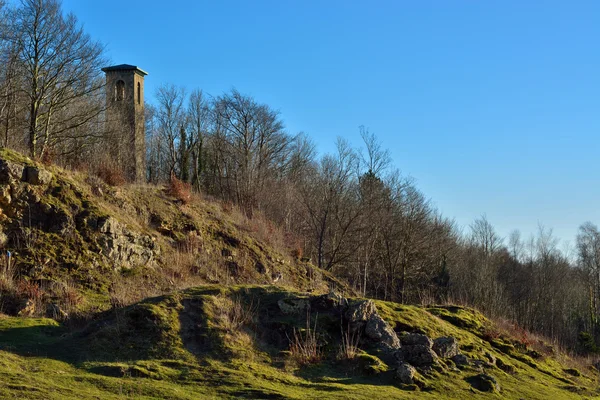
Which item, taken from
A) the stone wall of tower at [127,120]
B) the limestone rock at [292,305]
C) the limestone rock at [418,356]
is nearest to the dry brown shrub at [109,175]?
the stone wall of tower at [127,120]

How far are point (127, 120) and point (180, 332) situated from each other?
22199 millimetres

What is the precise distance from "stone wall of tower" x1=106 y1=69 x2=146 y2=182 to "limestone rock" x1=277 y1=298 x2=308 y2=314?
15.8 meters

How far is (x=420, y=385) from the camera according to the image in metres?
8.79

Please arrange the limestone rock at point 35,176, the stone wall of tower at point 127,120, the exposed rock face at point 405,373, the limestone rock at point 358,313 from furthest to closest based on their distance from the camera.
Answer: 1. the stone wall of tower at point 127,120
2. the limestone rock at point 35,176
3. the limestone rock at point 358,313
4. the exposed rock face at point 405,373

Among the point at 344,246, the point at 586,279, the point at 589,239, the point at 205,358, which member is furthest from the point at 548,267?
the point at 205,358

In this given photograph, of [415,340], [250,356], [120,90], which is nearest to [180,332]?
[250,356]

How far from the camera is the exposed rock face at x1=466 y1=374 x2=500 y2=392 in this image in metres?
9.30

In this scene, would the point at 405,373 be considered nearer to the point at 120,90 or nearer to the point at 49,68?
the point at 49,68

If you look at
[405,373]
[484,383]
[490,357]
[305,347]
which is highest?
[305,347]

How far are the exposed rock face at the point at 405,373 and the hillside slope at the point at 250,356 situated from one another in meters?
0.02

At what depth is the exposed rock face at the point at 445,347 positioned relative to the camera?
1023 cm

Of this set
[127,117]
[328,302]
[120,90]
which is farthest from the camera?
[120,90]

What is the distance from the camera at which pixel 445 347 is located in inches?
407

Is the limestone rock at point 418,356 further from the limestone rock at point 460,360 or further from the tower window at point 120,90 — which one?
the tower window at point 120,90
